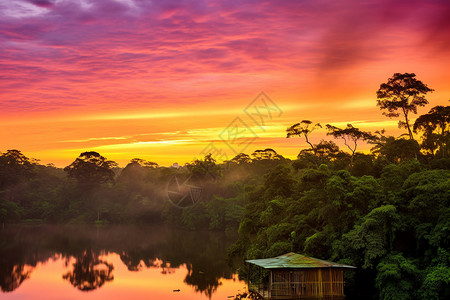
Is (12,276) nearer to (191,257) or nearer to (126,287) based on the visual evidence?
(126,287)

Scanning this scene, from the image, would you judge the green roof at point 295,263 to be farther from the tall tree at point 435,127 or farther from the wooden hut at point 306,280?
the tall tree at point 435,127

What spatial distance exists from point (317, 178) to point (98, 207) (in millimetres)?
82394

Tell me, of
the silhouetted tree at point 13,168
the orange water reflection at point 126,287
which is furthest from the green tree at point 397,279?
the silhouetted tree at point 13,168

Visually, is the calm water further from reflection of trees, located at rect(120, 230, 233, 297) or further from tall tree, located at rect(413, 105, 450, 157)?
tall tree, located at rect(413, 105, 450, 157)

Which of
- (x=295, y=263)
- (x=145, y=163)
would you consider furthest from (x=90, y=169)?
(x=295, y=263)

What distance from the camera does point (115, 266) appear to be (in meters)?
57.4

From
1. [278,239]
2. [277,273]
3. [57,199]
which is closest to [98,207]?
[57,199]

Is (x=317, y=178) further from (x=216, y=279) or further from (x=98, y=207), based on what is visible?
(x=98, y=207)

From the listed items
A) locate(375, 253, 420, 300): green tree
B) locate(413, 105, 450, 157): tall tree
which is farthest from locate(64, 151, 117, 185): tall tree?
locate(375, 253, 420, 300): green tree

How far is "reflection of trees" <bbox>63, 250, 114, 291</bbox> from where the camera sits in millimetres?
47312

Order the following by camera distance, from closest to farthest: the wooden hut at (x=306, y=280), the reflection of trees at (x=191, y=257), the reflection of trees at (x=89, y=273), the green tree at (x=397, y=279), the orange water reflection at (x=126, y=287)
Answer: the wooden hut at (x=306, y=280) → the green tree at (x=397, y=279) → the orange water reflection at (x=126, y=287) → the reflection of trees at (x=89, y=273) → the reflection of trees at (x=191, y=257)

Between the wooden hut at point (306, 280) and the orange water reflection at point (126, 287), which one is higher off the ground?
the wooden hut at point (306, 280)

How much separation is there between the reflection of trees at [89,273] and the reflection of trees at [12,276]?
455cm

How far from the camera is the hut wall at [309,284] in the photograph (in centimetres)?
2978
